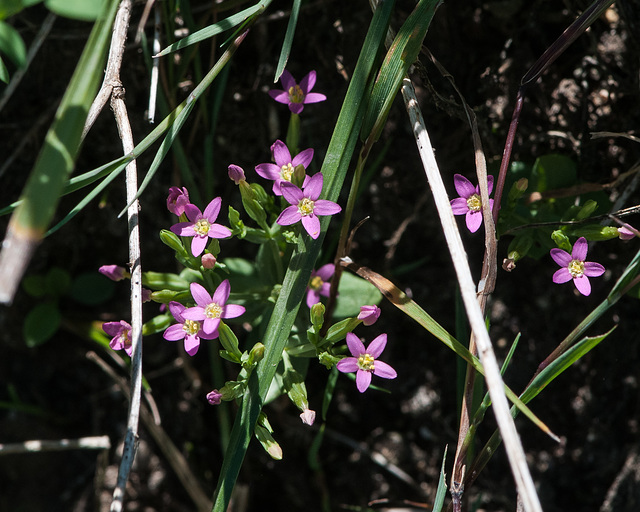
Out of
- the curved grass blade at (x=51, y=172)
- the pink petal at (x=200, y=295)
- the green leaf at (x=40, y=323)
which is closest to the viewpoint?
the curved grass blade at (x=51, y=172)

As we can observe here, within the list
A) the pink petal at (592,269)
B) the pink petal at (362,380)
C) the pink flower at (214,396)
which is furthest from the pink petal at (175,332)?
the pink petal at (592,269)

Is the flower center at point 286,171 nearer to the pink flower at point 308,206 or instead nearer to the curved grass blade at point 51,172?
the pink flower at point 308,206

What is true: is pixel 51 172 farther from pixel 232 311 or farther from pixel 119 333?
pixel 119 333

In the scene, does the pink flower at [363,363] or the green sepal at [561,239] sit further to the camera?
the green sepal at [561,239]

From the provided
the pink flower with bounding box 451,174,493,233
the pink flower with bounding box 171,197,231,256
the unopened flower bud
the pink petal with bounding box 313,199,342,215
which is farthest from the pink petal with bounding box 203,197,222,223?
the pink flower with bounding box 451,174,493,233

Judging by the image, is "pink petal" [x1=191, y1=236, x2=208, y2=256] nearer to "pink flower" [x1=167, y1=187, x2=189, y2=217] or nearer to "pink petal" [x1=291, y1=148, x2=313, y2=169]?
"pink flower" [x1=167, y1=187, x2=189, y2=217]

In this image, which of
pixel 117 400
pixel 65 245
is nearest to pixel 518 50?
pixel 65 245
